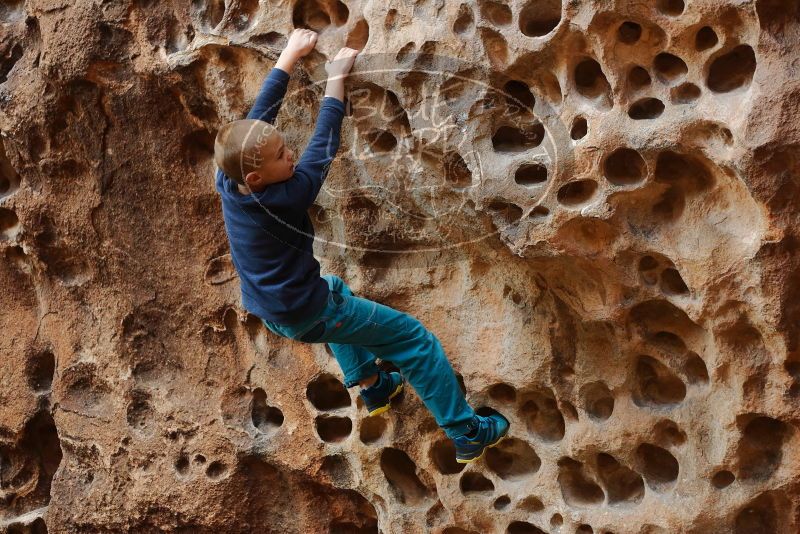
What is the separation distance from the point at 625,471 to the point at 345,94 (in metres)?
1.38

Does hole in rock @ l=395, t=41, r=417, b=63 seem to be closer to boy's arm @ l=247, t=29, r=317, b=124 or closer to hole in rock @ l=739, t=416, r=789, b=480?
boy's arm @ l=247, t=29, r=317, b=124

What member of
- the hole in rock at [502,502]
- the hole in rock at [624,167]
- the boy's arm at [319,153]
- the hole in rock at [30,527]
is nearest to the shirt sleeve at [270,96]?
the boy's arm at [319,153]

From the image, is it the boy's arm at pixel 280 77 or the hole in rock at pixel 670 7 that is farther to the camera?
the boy's arm at pixel 280 77

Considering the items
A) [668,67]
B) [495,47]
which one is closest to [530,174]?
[495,47]

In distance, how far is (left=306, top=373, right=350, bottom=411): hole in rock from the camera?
3463mm

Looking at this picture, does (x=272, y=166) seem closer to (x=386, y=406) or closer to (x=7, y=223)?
(x=386, y=406)

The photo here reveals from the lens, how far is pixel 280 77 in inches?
113

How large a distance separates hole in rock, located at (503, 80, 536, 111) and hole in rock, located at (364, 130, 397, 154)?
0.38 metres

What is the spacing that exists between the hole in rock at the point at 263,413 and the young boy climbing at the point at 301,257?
551mm

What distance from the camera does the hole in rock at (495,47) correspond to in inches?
111

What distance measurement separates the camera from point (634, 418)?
118 inches

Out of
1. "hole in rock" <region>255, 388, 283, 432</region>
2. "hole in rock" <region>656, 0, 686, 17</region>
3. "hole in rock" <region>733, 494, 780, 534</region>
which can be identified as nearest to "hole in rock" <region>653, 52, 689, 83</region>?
"hole in rock" <region>656, 0, 686, 17</region>

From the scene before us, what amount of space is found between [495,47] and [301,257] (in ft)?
2.52

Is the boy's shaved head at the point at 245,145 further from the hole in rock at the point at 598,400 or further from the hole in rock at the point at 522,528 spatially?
the hole in rock at the point at 522,528
